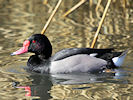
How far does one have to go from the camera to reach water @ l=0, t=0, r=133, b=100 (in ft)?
22.5

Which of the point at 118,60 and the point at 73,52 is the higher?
the point at 73,52

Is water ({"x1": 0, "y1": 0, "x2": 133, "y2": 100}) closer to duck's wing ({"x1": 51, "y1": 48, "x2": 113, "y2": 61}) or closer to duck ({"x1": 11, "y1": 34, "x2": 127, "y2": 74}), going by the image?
duck ({"x1": 11, "y1": 34, "x2": 127, "y2": 74})

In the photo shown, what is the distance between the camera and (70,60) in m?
8.27

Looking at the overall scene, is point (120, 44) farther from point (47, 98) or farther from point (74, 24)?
point (47, 98)

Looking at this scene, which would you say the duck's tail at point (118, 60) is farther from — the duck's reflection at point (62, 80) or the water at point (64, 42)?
the duck's reflection at point (62, 80)

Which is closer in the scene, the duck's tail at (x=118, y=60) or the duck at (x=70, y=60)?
the duck at (x=70, y=60)

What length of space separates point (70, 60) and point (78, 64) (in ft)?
0.63

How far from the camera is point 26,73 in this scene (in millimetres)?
8312

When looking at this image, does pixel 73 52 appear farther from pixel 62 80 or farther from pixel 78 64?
pixel 62 80

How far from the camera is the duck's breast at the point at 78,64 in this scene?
8227mm

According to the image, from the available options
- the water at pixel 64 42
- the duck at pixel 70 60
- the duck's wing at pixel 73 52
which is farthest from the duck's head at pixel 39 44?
the water at pixel 64 42

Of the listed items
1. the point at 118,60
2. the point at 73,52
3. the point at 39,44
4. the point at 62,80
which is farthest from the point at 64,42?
the point at 62,80

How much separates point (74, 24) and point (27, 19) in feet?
5.65

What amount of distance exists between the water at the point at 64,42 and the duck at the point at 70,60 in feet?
0.60
